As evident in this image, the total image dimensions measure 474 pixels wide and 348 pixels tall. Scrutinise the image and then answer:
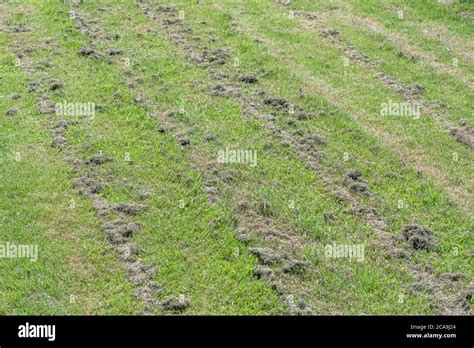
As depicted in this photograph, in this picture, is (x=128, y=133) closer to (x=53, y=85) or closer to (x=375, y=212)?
(x=53, y=85)

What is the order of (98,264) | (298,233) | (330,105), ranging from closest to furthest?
(98,264) < (298,233) < (330,105)

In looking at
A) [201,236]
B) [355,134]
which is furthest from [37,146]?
[355,134]

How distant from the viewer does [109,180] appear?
12.1 metres

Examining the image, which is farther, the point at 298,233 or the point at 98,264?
the point at 298,233

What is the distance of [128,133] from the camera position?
13.6 metres

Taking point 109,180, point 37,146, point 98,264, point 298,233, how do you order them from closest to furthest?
point 98,264
point 298,233
point 109,180
point 37,146

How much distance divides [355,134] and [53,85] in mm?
7092

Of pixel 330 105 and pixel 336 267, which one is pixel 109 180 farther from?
pixel 330 105

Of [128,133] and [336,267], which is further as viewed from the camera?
[128,133]

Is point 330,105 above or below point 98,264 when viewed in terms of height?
above

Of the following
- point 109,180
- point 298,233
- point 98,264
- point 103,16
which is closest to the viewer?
point 98,264

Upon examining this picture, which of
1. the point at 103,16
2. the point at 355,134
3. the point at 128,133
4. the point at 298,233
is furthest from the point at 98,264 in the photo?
the point at 103,16

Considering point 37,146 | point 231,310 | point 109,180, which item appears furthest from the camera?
point 37,146

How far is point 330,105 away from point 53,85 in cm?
649
